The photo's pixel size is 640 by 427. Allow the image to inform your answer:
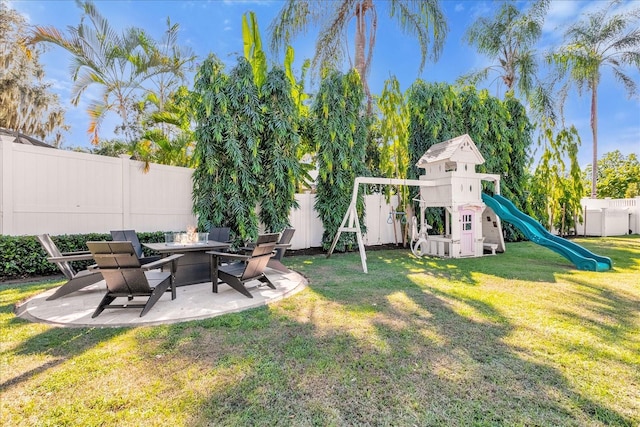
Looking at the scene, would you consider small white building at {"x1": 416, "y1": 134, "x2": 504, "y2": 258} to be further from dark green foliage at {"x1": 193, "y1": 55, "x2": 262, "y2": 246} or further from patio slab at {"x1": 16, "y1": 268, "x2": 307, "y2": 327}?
patio slab at {"x1": 16, "y1": 268, "x2": 307, "y2": 327}

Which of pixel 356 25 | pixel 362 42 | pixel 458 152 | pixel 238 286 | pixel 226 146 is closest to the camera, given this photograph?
pixel 238 286

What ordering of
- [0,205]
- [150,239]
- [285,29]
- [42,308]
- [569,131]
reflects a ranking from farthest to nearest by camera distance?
[569,131], [285,29], [150,239], [0,205], [42,308]

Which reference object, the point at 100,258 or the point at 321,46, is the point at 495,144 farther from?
the point at 100,258

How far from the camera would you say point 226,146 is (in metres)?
7.42

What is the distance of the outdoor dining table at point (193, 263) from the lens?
197 inches

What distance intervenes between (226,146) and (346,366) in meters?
6.27

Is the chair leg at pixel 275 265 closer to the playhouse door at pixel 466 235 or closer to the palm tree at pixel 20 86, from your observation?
the playhouse door at pixel 466 235

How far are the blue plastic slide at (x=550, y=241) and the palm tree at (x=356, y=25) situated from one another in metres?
5.50

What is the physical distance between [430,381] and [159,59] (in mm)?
11103

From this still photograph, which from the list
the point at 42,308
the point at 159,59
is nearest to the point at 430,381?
the point at 42,308

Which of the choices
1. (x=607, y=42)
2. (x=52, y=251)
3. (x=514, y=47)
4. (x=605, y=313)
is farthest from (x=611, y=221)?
(x=52, y=251)

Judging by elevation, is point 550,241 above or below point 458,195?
below

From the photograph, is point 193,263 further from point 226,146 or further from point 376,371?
point 376,371

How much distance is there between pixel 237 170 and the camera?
7.64 meters
